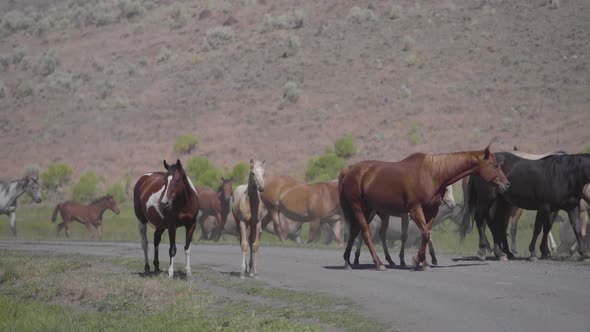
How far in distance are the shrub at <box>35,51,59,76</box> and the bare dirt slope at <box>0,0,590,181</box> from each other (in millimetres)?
334

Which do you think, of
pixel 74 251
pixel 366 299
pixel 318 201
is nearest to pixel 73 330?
pixel 366 299

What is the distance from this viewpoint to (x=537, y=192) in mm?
21234

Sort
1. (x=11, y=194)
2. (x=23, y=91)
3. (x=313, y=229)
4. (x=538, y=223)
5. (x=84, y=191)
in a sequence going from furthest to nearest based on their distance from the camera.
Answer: (x=23, y=91) → (x=84, y=191) → (x=11, y=194) → (x=313, y=229) → (x=538, y=223)

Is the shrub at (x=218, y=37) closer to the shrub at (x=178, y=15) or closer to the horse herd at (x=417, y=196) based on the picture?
the shrub at (x=178, y=15)

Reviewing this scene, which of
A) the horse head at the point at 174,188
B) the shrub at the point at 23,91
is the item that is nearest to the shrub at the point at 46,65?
the shrub at the point at 23,91

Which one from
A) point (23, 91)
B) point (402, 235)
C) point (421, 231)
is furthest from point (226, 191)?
point (23, 91)

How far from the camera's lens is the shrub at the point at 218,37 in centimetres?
9531

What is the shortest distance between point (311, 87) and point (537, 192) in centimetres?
6108

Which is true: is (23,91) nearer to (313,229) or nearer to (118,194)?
(118,194)

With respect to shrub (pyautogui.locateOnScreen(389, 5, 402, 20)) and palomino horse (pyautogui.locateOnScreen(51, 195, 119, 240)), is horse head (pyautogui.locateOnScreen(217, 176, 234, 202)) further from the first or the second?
shrub (pyautogui.locateOnScreen(389, 5, 402, 20))

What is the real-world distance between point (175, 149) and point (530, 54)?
29.8 metres

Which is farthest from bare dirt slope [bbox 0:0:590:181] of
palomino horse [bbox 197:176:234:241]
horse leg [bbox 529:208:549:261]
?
horse leg [bbox 529:208:549:261]

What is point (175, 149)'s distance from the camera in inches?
2931

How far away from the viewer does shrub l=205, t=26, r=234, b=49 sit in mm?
95312
